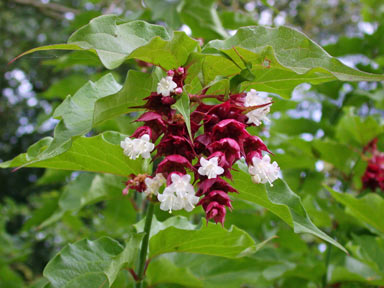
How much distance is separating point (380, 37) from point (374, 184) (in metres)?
1.06

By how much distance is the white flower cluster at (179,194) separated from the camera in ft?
2.73

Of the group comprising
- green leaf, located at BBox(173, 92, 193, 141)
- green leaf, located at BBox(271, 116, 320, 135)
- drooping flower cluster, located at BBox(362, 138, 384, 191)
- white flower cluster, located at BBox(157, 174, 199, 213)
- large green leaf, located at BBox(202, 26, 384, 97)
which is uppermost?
large green leaf, located at BBox(202, 26, 384, 97)

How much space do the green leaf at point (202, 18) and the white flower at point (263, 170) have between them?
4.52ft

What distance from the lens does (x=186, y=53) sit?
3.10ft

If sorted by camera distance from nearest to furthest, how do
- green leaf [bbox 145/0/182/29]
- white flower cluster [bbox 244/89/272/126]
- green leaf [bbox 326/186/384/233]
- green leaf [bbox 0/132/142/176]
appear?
white flower cluster [bbox 244/89/272/126] → green leaf [bbox 0/132/142/176] → green leaf [bbox 326/186/384/233] → green leaf [bbox 145/0/182/29]

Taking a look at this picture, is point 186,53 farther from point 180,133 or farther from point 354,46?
point 354,46

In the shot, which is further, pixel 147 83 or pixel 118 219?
pixel 118 219

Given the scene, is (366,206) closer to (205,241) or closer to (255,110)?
(205,241)

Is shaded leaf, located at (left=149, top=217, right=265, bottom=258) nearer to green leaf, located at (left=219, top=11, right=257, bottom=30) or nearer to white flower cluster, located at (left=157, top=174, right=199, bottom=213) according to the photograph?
white flower cluster, located at (left=157, top=174, right=199, bottom=213)

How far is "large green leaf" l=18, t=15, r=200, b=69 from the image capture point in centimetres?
84

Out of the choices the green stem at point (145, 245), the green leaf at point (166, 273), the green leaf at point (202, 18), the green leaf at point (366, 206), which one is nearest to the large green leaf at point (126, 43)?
the green stem at point (145, 245)

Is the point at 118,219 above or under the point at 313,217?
under

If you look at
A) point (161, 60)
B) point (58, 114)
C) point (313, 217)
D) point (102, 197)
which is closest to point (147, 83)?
point (161, 60)

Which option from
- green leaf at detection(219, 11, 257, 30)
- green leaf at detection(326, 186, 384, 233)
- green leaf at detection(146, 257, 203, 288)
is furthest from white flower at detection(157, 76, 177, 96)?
green leaf at detection(219, 11, 257, 30)
